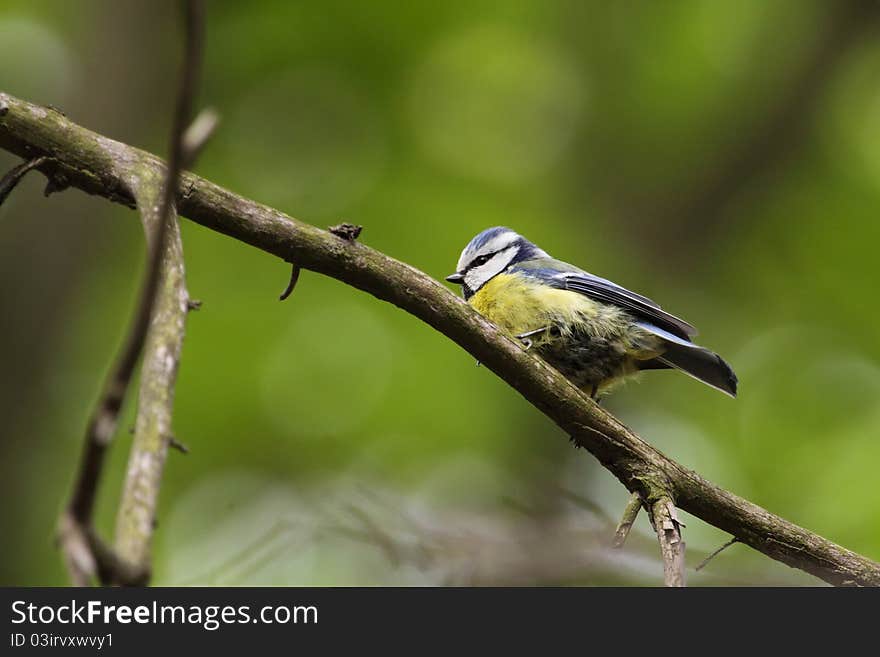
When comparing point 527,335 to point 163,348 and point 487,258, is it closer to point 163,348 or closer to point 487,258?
point 487,258

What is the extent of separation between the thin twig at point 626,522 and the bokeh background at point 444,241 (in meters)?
1.89

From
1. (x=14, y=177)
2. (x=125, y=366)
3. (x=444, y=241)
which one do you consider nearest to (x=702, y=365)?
(x=14, y=177)

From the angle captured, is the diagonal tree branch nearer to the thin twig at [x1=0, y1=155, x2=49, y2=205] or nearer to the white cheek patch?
the thin twig at [x1=0, y1=155, x2=49, y2=205]

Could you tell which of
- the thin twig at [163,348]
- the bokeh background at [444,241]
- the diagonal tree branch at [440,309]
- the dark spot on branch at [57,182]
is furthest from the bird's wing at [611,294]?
the thin twig at [163,348]

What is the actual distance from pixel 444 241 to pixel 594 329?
8.15ft

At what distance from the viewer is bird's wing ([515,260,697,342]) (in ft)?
12.2

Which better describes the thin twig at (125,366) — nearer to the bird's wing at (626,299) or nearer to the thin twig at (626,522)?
the thin twig at (626,522)

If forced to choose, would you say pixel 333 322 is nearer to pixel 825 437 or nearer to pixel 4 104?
pixel 825 437

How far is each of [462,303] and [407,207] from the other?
4.09m

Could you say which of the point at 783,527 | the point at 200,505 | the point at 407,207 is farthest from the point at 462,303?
the point at 407,207

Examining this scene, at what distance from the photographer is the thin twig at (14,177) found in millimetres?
2049

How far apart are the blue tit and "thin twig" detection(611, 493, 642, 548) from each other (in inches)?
53.0

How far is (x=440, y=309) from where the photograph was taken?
222 cm

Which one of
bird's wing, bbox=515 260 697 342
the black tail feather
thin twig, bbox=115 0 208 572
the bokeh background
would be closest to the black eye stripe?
bird's wing, bbox=515 260 697 342
